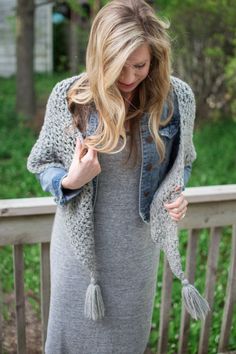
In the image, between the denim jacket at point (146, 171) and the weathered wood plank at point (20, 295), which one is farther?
the weathered wood plank at point (20, 295)

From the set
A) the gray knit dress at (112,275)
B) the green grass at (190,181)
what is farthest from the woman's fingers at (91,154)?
the green grass at (190,181)

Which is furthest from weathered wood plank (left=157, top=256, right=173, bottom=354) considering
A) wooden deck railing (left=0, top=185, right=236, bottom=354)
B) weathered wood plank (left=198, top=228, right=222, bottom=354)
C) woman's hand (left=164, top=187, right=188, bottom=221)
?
woman's hand (left=164, top=187, right=188, bottom=221)

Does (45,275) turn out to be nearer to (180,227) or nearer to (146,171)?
(180,227)

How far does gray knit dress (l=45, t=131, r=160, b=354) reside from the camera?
161cm

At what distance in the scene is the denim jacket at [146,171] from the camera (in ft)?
5.14

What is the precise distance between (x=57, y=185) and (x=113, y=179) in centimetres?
18

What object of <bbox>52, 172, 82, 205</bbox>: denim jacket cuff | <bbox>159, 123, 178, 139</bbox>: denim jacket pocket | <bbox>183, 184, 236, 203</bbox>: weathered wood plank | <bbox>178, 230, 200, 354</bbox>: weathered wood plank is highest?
<bbox>159, 123, 178, 139</bbox>: denim jacket pocket

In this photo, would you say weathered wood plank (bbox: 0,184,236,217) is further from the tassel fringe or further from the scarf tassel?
the tassel fringe

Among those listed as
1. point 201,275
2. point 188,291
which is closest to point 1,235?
point 188,291

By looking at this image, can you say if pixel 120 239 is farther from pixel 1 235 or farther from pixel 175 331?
pixel 175 331

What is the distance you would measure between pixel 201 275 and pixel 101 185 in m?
2.17

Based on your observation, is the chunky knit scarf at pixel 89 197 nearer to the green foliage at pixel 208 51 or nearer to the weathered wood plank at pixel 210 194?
the weathered wood plank at pixel 210 194

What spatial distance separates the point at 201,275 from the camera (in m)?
3.55

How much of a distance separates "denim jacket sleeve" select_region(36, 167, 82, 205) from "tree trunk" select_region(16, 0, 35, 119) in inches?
233
